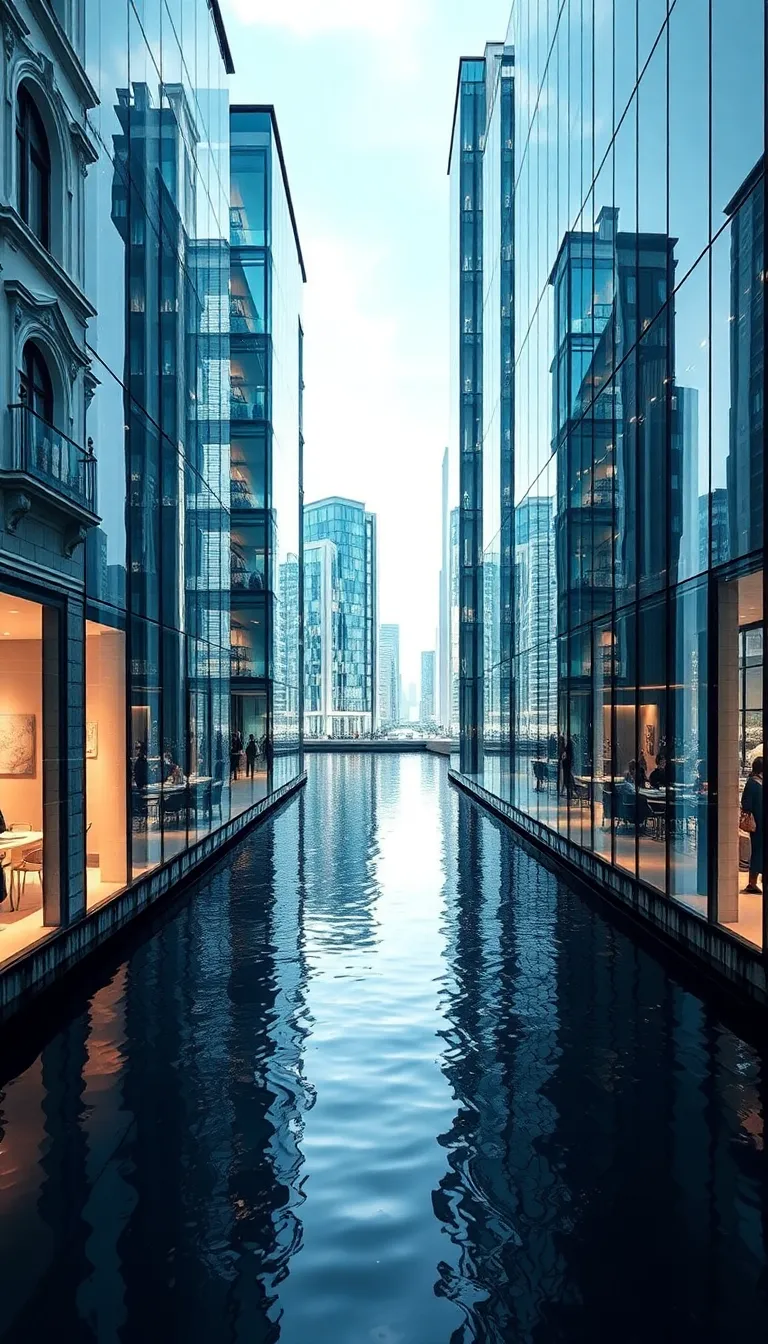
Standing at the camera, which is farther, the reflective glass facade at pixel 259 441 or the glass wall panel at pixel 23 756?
the reflective glass facade at pixel 259 441

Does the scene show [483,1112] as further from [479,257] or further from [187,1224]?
[479,257]

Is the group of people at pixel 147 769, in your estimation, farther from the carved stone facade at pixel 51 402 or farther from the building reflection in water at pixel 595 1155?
the building reflection in water at pixel 595 1155

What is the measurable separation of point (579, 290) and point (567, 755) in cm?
863

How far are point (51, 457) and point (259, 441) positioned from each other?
21.2 meters

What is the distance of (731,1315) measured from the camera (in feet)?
14.0

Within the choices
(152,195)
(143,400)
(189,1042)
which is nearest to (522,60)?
(152,195)

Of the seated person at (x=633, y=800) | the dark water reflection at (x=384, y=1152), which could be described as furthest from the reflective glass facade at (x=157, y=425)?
the seated person at (x=633, y=800)

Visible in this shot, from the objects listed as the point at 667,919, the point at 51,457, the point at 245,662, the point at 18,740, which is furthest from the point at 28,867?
the point at 245,662

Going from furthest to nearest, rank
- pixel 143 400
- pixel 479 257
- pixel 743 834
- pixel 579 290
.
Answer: pixel 479 257
pixel 579 290
pixel 143 400
pixel 743 834

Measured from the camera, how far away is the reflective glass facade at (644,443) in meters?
9.91

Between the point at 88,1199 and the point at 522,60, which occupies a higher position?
the point at 522,60

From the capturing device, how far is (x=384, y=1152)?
19.4 ft

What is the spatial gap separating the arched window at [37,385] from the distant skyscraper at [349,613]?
10290 cm

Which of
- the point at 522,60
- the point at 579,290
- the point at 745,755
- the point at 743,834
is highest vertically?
the point at 522,60
